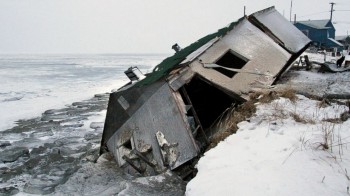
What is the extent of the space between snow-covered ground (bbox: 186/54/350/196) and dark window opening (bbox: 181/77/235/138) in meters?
3.87

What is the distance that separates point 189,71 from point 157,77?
2.50 feet

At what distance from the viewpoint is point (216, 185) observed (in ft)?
12.6

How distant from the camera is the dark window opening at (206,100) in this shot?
32.6ft

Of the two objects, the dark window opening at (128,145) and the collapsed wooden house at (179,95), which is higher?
the collapsed wooden house at (179,95)

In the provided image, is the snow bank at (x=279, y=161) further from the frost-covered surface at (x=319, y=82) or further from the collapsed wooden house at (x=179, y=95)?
the frost-covered surface at (x=319, y=82)

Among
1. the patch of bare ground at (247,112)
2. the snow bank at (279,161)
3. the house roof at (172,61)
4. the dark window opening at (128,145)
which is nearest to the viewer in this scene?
the snow bank at (279,161)

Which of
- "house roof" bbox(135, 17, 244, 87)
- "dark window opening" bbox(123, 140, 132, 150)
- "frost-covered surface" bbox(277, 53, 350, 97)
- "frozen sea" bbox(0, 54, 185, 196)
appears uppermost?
"house roof" bbox(135, 17, 244, 87)

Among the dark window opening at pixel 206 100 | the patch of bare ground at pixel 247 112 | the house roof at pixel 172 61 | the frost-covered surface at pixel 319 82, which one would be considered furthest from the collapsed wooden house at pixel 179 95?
the frost-covered surface at pixel 319 82

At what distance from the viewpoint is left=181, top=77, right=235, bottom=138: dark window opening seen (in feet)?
32.6

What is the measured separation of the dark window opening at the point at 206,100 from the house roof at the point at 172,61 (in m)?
1.46

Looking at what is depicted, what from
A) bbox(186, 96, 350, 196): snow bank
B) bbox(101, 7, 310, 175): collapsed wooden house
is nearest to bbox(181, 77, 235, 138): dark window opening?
bbox(101, 7, 310, 175): collapsed wooden house

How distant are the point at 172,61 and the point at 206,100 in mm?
2743

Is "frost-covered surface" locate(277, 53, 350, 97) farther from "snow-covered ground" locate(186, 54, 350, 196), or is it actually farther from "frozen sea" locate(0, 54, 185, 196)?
"frozen sea" locate(0, 54, 185, 196)

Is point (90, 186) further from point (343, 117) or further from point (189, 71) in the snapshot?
point (343, 117)
